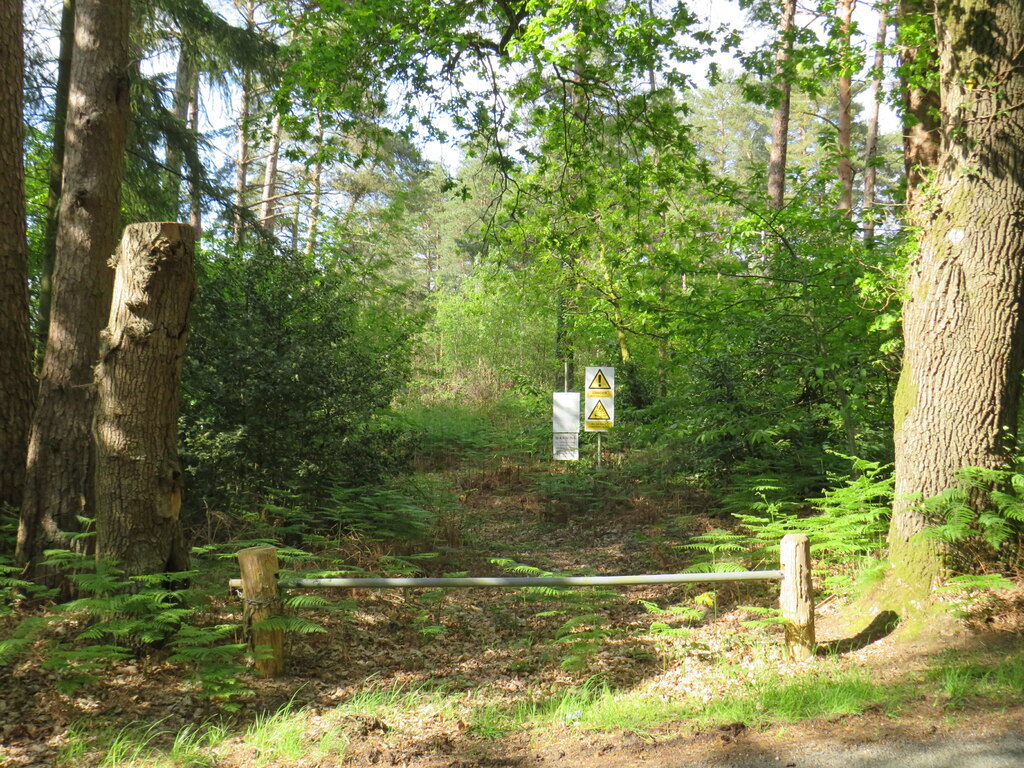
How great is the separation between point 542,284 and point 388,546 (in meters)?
11.7

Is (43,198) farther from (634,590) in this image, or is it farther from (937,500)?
(937,500)

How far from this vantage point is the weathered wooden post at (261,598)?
5016 mm

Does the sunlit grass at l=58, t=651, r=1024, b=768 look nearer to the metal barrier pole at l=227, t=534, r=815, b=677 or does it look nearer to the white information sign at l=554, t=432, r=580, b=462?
the metal barrier pole at l=227, t=534, r=815, b=677

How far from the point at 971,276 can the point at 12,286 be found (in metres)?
7.81

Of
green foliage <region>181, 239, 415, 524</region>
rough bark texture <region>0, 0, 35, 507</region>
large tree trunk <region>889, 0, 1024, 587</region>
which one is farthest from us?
green foliage <region>181, 239, 415, 524</region>

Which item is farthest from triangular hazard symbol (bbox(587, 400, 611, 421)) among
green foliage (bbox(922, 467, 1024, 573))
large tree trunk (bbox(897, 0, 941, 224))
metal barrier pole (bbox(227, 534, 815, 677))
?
metal barrier pole (bbox(227, 534, 815, 677))

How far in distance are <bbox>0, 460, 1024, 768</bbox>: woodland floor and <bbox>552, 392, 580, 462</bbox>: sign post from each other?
4.19 metres

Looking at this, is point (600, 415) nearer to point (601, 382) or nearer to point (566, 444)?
point (601, 382)

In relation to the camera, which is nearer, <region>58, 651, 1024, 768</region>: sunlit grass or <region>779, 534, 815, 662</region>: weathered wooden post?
<region>58, 651, 1024, 768</region>: sunlit grass

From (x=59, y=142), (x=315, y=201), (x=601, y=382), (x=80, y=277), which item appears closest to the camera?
(x=80, y=277)

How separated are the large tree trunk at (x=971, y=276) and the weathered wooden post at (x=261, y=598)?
460 centimetres

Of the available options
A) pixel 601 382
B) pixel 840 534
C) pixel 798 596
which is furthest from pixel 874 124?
pixel 798 596

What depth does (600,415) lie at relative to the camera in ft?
41.8

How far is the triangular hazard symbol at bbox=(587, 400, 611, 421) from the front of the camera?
12.7 metres
